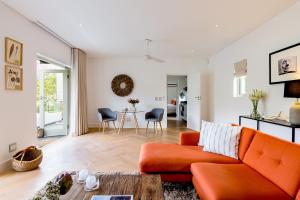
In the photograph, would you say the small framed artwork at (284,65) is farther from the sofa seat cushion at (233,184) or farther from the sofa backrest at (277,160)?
the sofa seat cushion at (233,184)

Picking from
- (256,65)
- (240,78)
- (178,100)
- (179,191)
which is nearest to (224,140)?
(179,191)

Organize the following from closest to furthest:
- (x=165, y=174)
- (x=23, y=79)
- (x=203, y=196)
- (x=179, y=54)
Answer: (x=203, y=196) < (x=165, y=174) < (x=23, y=79) < (x=179, y=54)

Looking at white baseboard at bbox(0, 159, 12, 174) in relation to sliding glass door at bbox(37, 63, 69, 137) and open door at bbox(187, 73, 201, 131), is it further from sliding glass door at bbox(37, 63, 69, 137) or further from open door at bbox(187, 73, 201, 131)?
open door at bbox(187, 73, 201, 131)

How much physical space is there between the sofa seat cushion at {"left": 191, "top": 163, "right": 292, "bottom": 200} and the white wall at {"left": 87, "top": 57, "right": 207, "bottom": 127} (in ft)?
15.8

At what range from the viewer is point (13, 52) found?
10.2ft

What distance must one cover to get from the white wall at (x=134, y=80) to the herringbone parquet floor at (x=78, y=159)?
1.55 metres

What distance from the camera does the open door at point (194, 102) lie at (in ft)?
20.4

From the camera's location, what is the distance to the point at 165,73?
6750mm

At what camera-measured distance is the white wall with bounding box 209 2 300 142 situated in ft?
9.98

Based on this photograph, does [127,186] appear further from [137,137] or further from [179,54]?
[179,54]

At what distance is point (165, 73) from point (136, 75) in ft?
3.37

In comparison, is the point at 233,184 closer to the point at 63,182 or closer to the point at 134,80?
the point at 63,182

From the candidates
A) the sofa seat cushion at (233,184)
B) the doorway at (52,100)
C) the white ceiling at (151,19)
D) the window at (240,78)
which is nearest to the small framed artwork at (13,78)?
the white ceiling at (151,19)

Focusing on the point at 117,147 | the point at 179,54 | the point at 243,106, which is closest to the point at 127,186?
the point at 117,147
